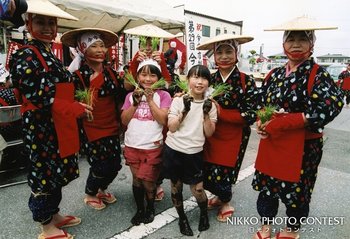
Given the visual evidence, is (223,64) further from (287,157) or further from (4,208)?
(4,208)

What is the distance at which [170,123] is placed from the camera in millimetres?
2539

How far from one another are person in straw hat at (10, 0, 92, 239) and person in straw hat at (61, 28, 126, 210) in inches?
13.4

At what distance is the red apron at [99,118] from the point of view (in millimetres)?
2846

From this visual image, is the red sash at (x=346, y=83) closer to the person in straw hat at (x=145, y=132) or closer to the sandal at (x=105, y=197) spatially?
the person in straw hat at (x=145, y=132)

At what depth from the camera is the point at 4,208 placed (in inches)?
126

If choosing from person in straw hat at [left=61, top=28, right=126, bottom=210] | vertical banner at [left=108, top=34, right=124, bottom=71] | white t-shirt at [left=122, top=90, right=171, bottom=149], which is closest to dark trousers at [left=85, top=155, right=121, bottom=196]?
person in straw hat at [left=61, top=28, right=126, bottom=210]

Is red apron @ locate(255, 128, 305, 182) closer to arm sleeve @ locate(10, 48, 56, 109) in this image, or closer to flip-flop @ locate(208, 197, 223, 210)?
flip-flop @ locate(208, 197, 223, 210)

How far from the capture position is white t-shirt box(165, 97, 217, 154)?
2.57 meters

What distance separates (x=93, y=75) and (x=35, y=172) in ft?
3.58

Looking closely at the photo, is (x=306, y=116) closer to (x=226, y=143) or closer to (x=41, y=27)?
(x=226, y=143)

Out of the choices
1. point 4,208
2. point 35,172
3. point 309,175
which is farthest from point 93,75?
point 309,175

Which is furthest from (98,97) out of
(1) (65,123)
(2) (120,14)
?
(2) (120,14)

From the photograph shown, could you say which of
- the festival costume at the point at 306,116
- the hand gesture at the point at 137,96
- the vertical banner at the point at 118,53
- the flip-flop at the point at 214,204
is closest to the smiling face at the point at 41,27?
the hand gesture at the point at 137,96

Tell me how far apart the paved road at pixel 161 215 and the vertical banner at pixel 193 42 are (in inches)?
134
